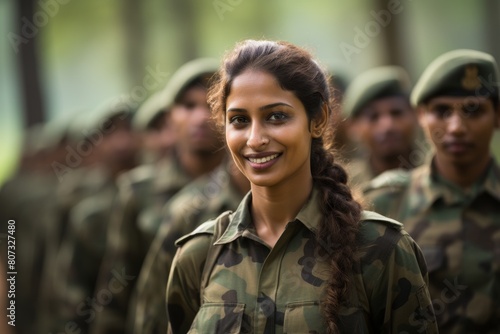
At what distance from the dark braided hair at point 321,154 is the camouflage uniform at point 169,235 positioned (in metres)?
2.20

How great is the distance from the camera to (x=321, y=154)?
15.2 ft

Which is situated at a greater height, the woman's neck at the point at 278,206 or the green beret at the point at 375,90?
the woman's neck at the point at 278,206

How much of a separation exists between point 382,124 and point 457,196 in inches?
111

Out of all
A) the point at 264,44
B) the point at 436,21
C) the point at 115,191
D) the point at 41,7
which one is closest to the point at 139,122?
the point at 115,191

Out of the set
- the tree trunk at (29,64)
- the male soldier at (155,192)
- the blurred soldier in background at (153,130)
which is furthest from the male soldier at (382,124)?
the tree trunk at (29,64)

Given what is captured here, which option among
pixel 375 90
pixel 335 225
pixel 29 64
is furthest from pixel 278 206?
pixel 29 64

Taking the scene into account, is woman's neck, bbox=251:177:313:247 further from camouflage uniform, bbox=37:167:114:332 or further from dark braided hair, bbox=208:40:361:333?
camouflage uniform, bbox=37:167:114:332

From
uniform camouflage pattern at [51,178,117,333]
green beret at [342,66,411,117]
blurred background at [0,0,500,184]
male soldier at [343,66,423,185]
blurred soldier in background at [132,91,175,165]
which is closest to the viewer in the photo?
male soldier at [343,66,423,185]

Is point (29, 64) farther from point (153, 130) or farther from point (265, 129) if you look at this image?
point (265, 129)

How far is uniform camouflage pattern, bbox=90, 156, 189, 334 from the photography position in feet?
27.4

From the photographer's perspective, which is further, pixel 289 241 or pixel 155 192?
pixel 155 192

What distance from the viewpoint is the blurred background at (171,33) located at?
17672 mm

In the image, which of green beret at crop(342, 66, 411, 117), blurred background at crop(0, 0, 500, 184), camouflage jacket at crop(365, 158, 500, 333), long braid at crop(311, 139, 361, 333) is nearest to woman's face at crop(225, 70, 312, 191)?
long braid at crop(311, 139, 361, 333)

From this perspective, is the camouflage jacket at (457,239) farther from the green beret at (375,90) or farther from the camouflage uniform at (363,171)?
the green beret at (375,90)
